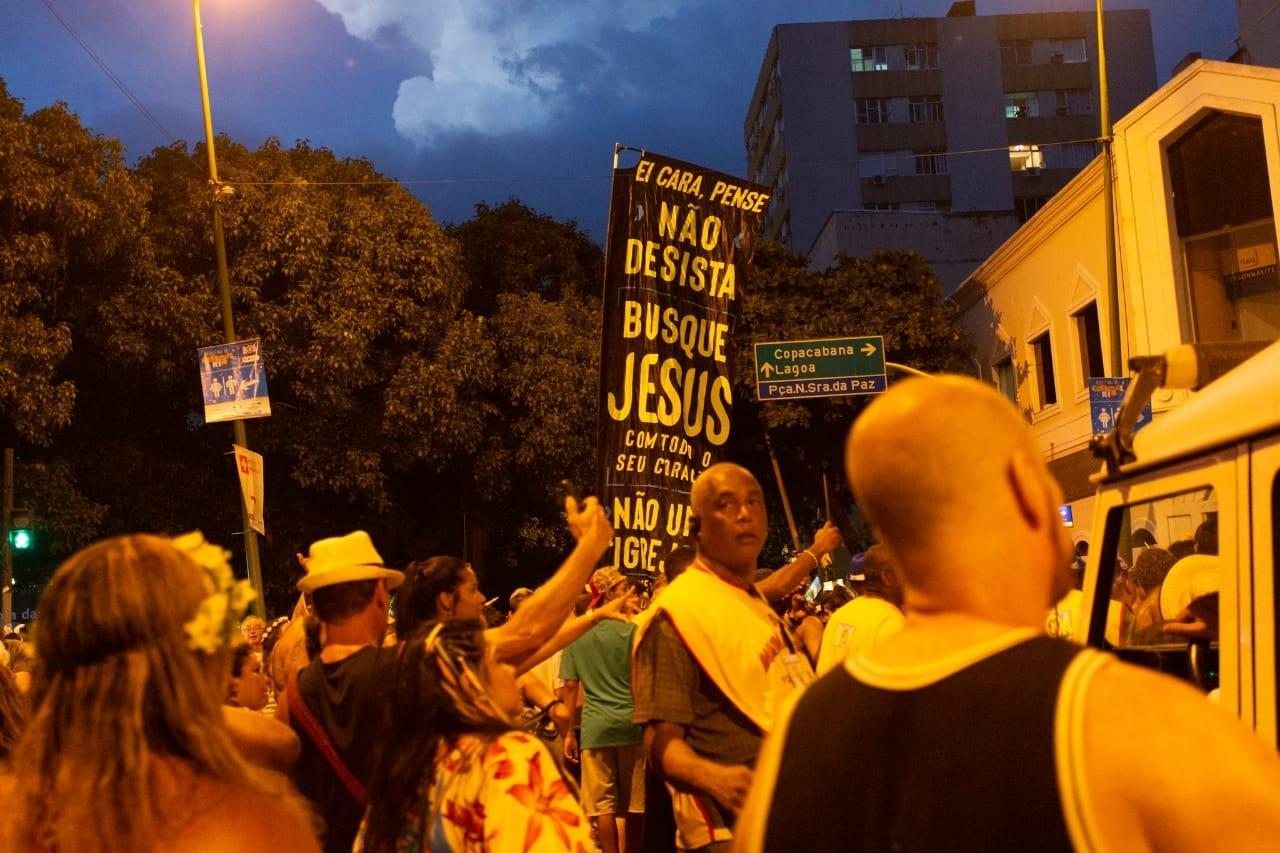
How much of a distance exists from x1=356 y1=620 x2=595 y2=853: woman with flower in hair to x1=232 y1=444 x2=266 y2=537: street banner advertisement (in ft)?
44.7

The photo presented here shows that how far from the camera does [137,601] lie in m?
2.26

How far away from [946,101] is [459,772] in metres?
60.1

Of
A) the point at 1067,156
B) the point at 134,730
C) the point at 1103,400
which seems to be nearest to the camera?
the point at 134,730

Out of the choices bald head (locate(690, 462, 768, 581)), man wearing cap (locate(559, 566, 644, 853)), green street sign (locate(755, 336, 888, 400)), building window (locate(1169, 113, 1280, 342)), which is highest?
building window (locate(1169, 113, 1280, 342))

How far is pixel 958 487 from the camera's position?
1722mm

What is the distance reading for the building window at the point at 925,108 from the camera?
2330 inches

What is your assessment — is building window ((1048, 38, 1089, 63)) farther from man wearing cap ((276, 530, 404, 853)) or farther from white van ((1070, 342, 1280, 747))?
man wearing cap ((276, 530, 404, 853))

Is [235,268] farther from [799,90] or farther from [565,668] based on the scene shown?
[799,90]

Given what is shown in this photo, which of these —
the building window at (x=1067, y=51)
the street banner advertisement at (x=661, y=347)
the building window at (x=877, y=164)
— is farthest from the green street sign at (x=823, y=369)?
the building window at (x=1067, y=51)

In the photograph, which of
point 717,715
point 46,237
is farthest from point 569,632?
point 46,237

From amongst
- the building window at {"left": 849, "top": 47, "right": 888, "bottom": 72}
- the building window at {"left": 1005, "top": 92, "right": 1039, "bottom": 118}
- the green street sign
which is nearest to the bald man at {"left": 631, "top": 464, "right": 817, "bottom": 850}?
the green street sign

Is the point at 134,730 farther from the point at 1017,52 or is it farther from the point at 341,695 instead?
the point at 1017,52

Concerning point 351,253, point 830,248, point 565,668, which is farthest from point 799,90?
point 565,668

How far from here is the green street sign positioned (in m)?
18.4
